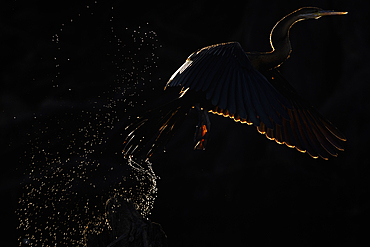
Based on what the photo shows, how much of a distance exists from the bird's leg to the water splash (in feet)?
2.92

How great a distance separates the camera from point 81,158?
2.54 m

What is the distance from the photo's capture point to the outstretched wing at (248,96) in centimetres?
123

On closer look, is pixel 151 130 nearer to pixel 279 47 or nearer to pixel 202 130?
pixel 202 130

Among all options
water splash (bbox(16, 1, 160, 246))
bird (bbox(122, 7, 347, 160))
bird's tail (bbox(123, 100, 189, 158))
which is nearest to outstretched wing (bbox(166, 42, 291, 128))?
bird (bbox(122, 7, 347, 160))

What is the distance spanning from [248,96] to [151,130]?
0.58 m

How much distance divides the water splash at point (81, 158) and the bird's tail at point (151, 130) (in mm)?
848

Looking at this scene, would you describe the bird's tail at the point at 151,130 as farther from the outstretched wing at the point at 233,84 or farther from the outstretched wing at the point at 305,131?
the outstretched wing at the point at 305,131

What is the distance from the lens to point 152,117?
5.37 feet

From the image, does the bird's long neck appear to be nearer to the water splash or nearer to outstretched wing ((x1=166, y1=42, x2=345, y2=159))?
outstretched wing ((x1=166, y1=42, x2=345, y2=159))

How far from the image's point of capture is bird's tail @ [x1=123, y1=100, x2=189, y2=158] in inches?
63.5

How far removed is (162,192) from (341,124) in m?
1.66

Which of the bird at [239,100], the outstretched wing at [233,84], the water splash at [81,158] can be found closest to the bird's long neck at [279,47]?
the bird at [239,100]

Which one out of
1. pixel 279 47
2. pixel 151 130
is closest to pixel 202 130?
pixel 151 130

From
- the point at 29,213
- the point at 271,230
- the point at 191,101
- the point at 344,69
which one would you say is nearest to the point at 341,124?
the point at 344,69
